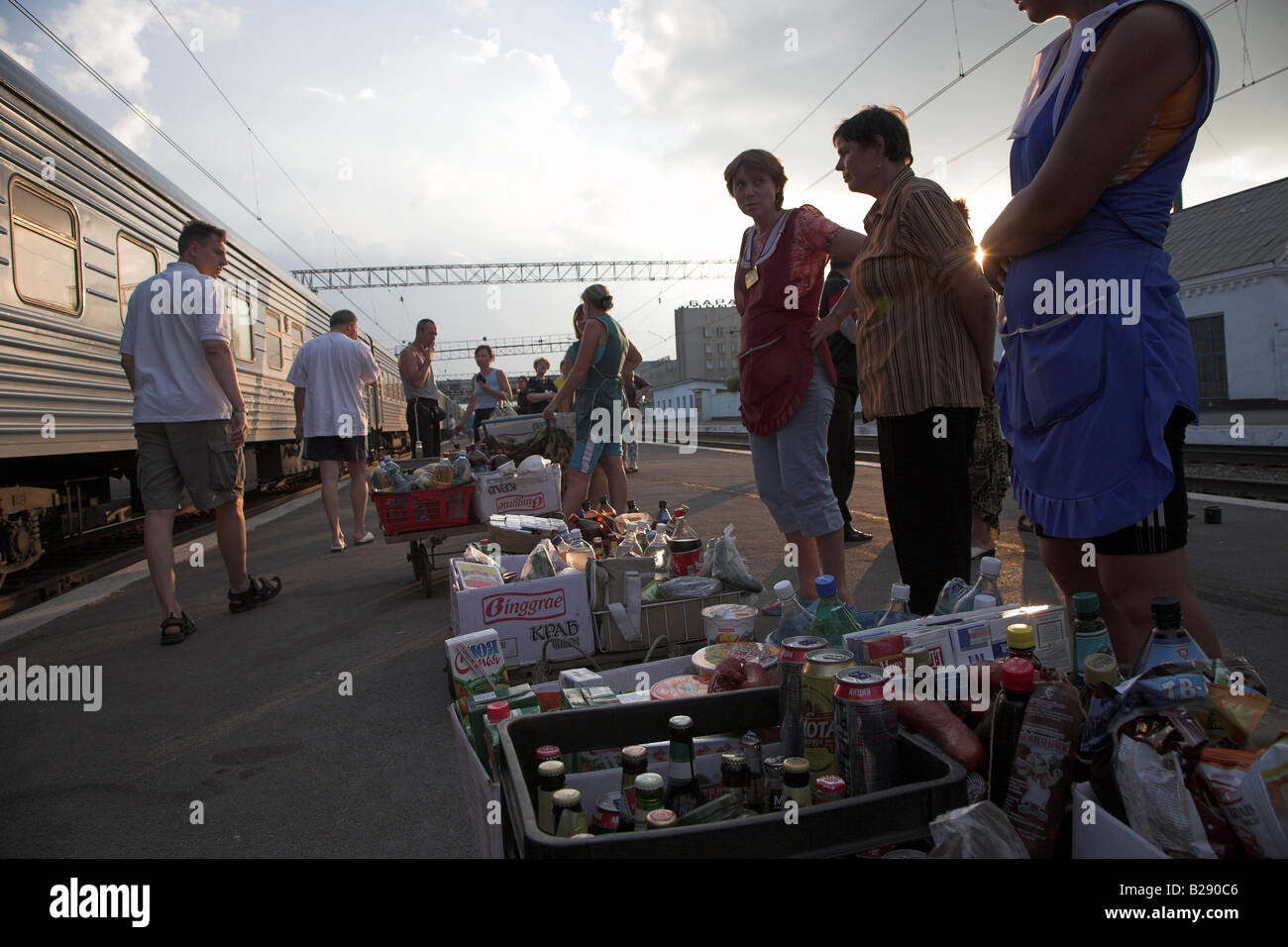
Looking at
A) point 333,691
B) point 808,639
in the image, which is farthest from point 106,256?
point 808,639

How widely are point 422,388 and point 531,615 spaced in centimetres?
779

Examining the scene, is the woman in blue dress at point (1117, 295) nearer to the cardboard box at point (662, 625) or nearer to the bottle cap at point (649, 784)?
the bottle cap at point (649, 784)

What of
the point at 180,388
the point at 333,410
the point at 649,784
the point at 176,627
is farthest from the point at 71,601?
the point at 649,784

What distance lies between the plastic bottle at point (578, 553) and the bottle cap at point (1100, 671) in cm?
215

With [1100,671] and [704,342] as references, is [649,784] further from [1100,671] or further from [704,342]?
[704,342]

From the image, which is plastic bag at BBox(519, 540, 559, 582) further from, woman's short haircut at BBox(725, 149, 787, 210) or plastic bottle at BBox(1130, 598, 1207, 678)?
plastic bottle at BBox(1130, 598, 1207, 678)

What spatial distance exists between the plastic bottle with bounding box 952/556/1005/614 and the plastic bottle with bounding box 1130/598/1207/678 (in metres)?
0.68

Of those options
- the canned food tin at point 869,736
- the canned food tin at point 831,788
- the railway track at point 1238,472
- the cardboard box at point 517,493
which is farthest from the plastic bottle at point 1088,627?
the railway track at point 1238,472

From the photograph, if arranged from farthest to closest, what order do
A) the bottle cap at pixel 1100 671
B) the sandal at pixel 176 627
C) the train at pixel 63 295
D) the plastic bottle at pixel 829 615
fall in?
the train at pixel 63 295
the sandal at pixel 176 627
the plastic bottle at pixel 829 615
the bottle cap at pixel 1100 671

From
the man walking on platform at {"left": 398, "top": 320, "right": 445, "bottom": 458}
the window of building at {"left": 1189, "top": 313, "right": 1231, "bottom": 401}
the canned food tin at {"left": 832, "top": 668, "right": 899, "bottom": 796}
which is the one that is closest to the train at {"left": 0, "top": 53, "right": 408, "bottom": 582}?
the man walking on platform at {"left": 398, "top": 320, "right": 445, "bottom": 458}

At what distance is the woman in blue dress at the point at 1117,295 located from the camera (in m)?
1.70

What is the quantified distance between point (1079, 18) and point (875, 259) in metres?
1.13

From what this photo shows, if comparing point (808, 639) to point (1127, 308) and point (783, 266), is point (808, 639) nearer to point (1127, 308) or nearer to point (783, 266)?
point (1127, 308)
